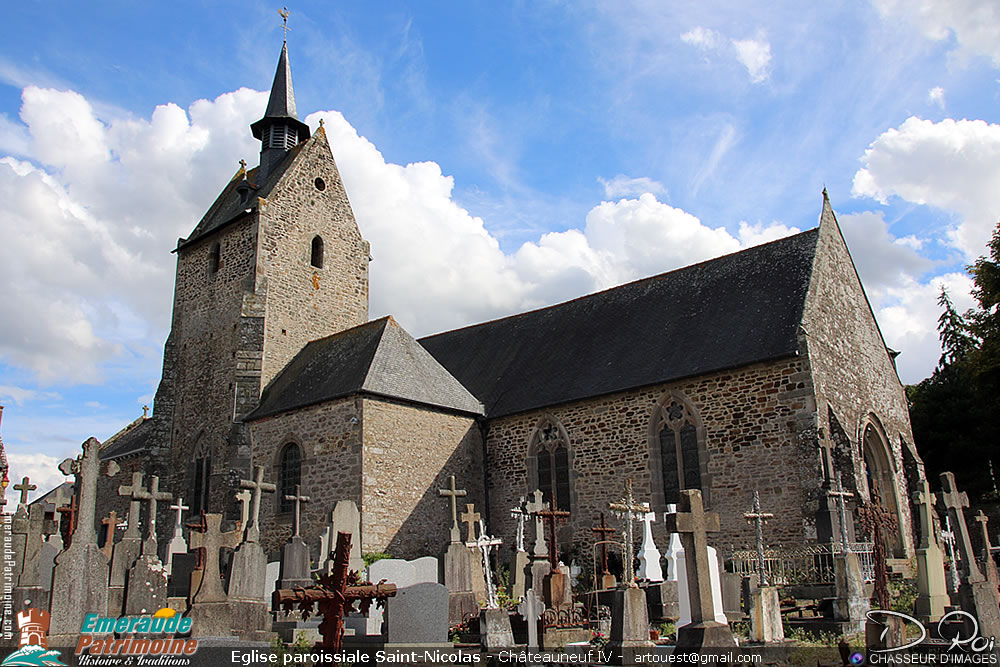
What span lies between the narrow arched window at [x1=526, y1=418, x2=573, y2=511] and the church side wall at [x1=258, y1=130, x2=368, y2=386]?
7.82m

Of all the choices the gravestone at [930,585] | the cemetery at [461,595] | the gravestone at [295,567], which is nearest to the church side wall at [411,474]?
the cemetery at [461,595]

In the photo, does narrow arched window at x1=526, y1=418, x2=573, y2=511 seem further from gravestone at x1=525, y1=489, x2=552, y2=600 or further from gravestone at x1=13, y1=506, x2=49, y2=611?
gravestone at x1=13, y1=506, x2=49, y2=611

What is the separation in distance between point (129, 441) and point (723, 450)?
67.9 ft

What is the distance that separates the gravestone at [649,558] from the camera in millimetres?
14156

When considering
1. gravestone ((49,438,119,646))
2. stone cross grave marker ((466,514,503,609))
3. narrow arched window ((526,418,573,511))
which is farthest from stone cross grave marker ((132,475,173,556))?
narrow arched window ((526,418,573,511))

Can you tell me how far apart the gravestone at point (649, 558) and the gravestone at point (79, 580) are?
366 inches

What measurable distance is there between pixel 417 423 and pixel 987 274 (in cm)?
1741

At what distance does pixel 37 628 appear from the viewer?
23.9 feet

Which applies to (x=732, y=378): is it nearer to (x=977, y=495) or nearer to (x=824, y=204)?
(x=824, y=204)

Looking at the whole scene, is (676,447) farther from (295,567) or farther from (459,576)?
(295,567)

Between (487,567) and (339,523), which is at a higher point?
→ (339,523)

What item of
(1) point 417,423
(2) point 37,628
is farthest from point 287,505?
(2) point 37,628

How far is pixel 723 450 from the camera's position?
15945 millimetres

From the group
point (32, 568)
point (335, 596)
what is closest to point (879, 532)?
point (335, 596)
